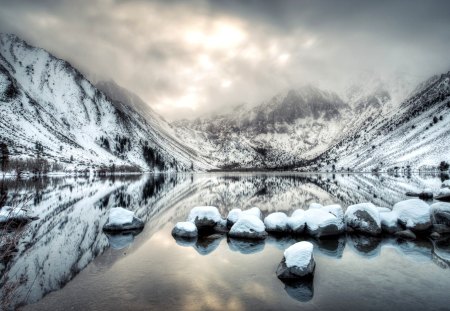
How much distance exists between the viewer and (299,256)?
18641mm

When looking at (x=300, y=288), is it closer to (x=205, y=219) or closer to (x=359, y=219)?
(x=359, y=219)

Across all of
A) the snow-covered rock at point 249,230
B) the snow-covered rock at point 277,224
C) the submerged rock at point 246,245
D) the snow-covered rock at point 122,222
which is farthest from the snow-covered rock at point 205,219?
the snow-covered rock at point 122,222

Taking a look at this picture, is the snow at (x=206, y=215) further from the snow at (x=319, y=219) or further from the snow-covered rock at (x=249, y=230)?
the snow at (x=319, y=219)

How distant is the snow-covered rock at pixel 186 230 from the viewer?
2888cm

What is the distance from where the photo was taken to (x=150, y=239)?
93.5 ft

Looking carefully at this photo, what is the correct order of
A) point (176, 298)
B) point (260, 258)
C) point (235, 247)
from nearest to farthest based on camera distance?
point (176, 298) < point (260, 258) < point (235, 247)

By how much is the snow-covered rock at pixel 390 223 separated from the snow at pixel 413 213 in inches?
28.6

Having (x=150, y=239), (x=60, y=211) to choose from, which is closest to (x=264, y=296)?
(x=150, y=239)

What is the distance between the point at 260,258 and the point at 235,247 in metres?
3.58

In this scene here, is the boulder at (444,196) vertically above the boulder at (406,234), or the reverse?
the boulder at (444,196)

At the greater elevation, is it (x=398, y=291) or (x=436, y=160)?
(x=436, y=160)

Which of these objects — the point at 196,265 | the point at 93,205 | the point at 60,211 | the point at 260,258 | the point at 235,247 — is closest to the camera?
the point at 196,265

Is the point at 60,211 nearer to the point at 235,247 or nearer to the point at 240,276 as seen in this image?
the point at 235,247

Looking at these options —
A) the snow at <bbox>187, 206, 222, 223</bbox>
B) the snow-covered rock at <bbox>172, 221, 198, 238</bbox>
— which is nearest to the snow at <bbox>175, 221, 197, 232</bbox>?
the snow-covered rock at <bbox>172, 221, 198, 238</bbox>
